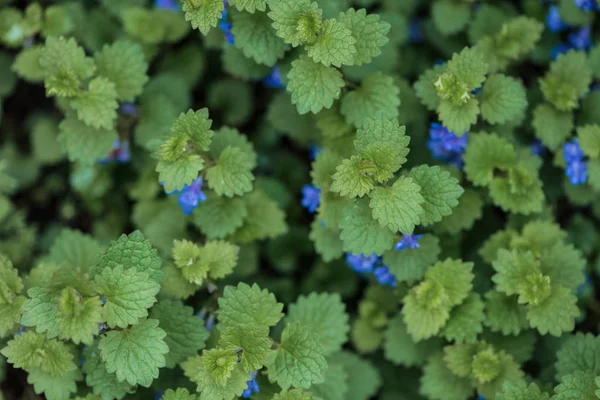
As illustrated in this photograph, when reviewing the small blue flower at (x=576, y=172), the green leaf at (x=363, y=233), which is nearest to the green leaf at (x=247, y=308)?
the green leaf at (x=363, y=233)

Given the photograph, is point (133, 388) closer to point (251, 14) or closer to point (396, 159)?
point (396, 159)

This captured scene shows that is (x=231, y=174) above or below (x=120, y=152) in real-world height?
above

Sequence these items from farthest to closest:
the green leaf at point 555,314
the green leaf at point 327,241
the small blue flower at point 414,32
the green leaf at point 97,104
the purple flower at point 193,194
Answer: the small blue flower at point 414,32
the green leaf at point 327,241
the green leaf at point 97,104
the purple flower at point 193,194
the green leaf at point 555,314

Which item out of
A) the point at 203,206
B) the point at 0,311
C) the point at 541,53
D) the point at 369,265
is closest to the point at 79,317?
the point at 0,311

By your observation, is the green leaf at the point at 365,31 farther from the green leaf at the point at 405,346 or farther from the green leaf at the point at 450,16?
the green leaf at the point at 405,346

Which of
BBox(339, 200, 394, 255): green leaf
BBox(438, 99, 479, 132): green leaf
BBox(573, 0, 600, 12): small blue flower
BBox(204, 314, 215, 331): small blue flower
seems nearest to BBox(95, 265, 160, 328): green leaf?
BBox(204, 314, 215, 331): small blue flower

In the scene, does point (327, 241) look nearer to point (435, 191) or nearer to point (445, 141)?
point (435, 191)

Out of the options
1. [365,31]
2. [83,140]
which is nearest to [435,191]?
[365,31]
